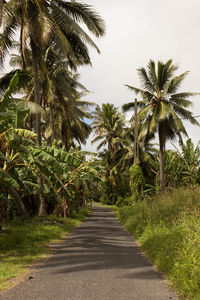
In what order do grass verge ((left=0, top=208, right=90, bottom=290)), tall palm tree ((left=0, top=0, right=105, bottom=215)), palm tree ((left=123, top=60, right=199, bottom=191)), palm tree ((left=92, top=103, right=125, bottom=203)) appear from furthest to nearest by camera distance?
palm tree ((left=92, top=103, right=125, bottom=203)), palm tree ((left=123, top=60, right=199, bottom=191)), tall palm tree ((left=0, top=0, right=105, bottom=215)), grass verge ((left=0, top=208, right=90, bottom=290))

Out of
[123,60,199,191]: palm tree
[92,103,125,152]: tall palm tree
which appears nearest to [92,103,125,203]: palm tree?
[92,103,125,152]: tall palm tree

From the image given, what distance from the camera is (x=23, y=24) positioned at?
45.1 feet

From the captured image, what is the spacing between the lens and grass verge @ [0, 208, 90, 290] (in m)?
6.66

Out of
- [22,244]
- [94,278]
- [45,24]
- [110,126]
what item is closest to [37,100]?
[45,24]

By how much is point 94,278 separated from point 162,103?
1903cm

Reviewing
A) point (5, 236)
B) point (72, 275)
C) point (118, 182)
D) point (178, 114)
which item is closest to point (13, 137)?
point (5, 236)

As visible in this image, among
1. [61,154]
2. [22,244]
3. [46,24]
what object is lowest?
[22,244]

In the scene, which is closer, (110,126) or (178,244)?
(178,244)

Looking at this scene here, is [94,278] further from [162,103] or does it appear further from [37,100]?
[162,103]

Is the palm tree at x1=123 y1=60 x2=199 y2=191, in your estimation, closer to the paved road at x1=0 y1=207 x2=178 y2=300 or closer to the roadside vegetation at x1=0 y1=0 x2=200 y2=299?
the roadside vegetation at x1=0 y1=0 x2=200 y2=299

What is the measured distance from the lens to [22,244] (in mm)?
9750

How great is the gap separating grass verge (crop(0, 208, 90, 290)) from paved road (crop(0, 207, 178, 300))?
1.52 feet

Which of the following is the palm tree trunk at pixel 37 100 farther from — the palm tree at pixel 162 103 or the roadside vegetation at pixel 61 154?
the palm tree at pixel 162 103

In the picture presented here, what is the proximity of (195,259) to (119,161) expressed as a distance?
116 ft
